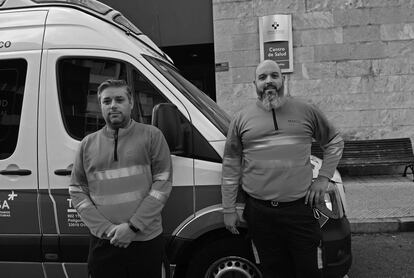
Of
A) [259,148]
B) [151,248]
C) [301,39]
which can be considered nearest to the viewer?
[151,248]

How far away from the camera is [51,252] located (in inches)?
124

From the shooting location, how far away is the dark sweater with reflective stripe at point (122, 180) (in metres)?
2.44

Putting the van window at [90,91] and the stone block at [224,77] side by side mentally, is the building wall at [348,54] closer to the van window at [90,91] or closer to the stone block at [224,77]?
the stone block at [224,77]

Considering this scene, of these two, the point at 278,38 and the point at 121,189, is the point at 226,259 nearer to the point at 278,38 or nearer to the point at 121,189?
the point at 121,189

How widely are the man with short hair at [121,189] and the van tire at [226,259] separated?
61cm

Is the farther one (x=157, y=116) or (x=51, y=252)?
(x=51, y=252)

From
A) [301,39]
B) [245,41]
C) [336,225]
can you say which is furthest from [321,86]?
[336,225]

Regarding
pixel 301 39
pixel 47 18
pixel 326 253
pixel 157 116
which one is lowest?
pixel 326 253

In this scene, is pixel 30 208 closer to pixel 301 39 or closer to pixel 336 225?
pixel 336 225

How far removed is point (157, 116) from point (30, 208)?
128 cm

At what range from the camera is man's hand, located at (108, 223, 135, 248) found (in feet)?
7.86

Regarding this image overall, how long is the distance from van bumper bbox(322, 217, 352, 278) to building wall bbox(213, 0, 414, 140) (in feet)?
19.9

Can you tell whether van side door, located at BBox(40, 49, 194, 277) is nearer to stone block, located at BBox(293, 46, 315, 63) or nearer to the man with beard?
the man with beard

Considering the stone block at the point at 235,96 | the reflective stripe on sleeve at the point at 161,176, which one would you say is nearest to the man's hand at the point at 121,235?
the reflective stripe on sleeve at the point at 161,176
